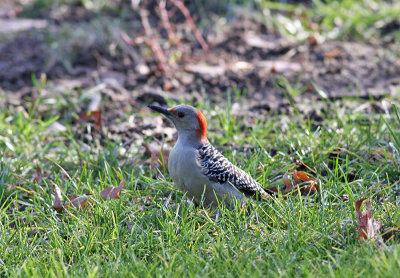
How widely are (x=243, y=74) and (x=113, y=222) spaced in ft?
13.9

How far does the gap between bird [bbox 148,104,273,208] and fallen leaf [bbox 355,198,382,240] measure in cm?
A: 84

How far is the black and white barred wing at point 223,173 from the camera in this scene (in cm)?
439

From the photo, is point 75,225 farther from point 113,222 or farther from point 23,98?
point 23,98

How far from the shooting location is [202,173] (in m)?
4.36

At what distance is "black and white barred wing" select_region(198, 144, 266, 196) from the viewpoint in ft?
14.4

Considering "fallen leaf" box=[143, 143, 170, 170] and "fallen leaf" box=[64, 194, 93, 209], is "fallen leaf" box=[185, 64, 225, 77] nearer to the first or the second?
"fallen leaf" box=[143, 143, 170, 170]

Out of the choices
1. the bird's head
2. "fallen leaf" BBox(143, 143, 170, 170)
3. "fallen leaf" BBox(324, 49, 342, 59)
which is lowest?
"fallen leaf" BBox(143, 143, 170, 170)

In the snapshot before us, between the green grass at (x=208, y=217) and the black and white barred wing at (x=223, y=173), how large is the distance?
0.18m

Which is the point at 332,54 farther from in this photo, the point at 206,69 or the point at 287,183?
the point at 287,183

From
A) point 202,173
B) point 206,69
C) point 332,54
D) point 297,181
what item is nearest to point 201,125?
point 202,173

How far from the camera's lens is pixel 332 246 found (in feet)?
12.1

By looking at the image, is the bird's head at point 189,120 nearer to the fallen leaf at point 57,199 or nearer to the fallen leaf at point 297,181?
the fallen leaf at point 297,181

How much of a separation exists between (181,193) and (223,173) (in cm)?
54

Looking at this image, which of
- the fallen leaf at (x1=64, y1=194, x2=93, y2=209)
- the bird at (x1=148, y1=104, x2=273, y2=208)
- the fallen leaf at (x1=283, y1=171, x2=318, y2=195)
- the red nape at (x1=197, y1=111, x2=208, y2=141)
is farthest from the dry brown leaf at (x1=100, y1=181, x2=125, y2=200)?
the fallen leaf at (x1=283, y1=171, x2=318, y2=195)
